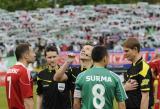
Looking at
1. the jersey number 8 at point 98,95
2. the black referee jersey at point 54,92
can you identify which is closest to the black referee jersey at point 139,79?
the black referee jersey at point 54,92

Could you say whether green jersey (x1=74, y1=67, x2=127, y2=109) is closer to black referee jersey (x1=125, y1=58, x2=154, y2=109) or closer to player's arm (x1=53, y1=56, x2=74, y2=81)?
player's arm (x1=53, y1=56, x2=74, y2=81)

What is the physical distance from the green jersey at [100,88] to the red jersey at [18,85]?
4.46 feet

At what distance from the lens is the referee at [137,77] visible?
30.3ft

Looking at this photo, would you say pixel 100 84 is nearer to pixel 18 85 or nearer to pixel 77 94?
pixel 77 94

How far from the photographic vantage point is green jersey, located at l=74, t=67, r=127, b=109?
26.2 feet

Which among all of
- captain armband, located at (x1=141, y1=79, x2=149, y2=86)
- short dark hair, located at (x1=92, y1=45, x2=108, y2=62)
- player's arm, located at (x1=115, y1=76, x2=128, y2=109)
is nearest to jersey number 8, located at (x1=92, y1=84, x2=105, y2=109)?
player's arm, located at (x1=115, y1=76, x2=128, y2=109)

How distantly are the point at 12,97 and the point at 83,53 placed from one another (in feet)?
4.28

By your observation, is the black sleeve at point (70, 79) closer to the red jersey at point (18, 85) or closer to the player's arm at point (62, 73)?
the player's arm at point (62, 73)

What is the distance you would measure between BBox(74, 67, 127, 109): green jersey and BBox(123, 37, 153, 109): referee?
1.20m

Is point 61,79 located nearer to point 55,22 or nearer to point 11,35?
point 11,35

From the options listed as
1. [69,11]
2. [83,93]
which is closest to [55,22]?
[69,11]

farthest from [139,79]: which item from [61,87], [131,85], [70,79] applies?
[61,87]

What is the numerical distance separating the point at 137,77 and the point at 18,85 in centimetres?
187

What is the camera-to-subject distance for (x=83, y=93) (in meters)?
8.14
